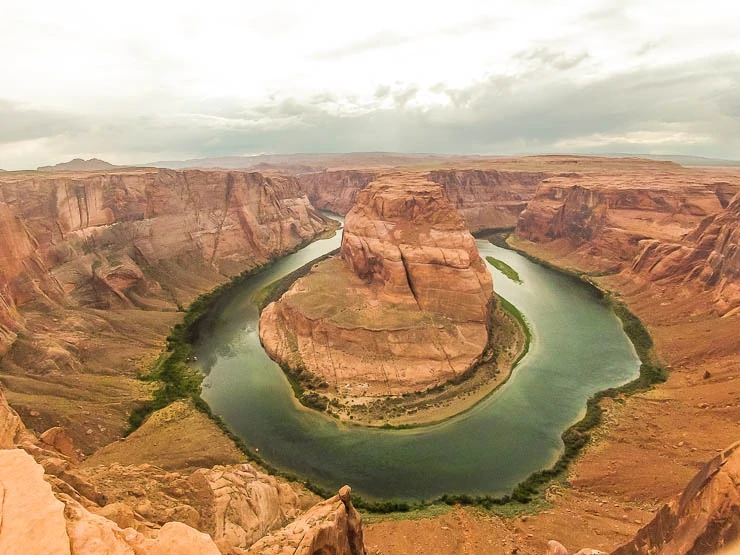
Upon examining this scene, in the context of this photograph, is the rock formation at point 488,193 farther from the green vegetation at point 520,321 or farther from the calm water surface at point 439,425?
the calm water surface at point 439,425

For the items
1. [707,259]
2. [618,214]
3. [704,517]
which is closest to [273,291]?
[704,517]

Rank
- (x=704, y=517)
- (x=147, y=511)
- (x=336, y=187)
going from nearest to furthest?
(x=704, y=517) → (x=147, y=511) → (x=336, y=187)

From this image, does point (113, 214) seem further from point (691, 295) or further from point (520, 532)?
point (691, 295)

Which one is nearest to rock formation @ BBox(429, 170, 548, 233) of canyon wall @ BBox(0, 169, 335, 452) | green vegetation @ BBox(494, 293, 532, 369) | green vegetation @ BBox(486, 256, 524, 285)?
green vegetation @ BBox(486, 256, 524, 285)

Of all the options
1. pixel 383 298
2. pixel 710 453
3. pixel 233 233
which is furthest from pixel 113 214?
pixel 710 453

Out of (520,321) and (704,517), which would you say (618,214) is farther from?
(704,517)

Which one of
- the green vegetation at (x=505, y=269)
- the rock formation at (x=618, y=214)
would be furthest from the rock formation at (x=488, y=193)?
the green vegetation at (x=505, y=269)
